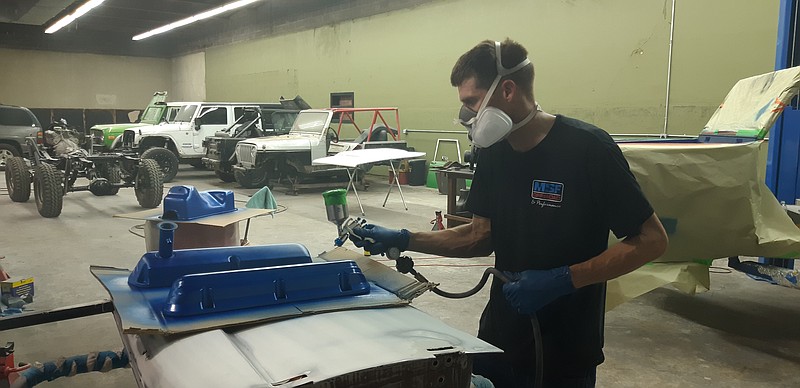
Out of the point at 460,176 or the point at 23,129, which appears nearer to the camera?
the point at 460,176

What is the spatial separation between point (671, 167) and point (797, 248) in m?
0.86

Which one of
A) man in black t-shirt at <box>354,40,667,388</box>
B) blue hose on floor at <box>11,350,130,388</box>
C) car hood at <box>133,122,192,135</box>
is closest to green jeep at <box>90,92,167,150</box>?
car hood at <box>133,122,192,135</box>

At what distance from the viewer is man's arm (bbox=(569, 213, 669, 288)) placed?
5.34 feet

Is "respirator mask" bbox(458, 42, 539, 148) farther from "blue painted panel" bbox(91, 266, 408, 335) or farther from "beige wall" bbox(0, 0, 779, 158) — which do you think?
"beige wall" bbox(0, 0, 779, 158)

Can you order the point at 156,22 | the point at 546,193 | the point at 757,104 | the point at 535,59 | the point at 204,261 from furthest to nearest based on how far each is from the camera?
the point at 156,22, the point at 535,59, the point at 757,104, the point at 204,261, the point at 546,193

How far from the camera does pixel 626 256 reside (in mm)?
1637

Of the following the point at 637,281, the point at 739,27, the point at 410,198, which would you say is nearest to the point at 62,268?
the point at 637,281

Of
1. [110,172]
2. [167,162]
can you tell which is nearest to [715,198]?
[110,172]

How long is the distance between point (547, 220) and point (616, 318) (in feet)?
9.33

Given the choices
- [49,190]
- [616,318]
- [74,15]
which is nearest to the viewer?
[616,318]

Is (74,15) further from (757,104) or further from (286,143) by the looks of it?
(757,104)

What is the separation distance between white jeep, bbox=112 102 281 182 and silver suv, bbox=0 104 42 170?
352cm

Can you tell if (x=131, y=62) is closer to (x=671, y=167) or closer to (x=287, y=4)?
(x=287, y=4)

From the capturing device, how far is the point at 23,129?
1341cm
